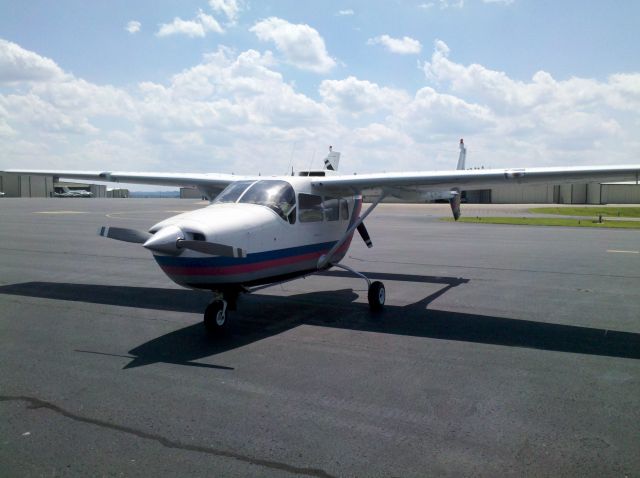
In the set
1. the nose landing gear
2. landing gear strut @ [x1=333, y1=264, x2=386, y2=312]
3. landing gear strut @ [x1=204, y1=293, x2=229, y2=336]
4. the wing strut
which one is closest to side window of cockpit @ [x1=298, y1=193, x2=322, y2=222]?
the wing strut

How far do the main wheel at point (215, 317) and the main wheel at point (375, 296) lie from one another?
2821 mm

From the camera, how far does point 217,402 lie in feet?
17.3

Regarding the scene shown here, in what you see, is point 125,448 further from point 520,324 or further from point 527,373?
point 520,324

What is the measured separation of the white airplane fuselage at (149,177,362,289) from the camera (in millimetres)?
7164

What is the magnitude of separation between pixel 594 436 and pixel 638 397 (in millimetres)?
1283

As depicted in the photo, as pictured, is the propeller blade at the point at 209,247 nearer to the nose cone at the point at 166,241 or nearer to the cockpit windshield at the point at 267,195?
the nose cone at the point at 166,241

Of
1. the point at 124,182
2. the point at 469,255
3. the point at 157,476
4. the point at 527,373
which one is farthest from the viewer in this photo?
the point at 469,255

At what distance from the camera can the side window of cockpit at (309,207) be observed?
932 cm

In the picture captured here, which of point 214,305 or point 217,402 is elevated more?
point 214,305

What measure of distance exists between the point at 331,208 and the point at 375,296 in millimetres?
2010

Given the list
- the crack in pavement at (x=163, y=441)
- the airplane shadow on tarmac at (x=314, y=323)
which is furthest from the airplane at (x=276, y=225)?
the crack in pavement at (x=163, y=441)

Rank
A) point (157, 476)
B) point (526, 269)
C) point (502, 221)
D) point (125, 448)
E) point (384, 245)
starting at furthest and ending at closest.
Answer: point (502, 221), point (384, 245), point (526, 269), point (125, 448), point (157, 476)

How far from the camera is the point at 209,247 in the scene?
6984 millimetres

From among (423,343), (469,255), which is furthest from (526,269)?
(423,343)
